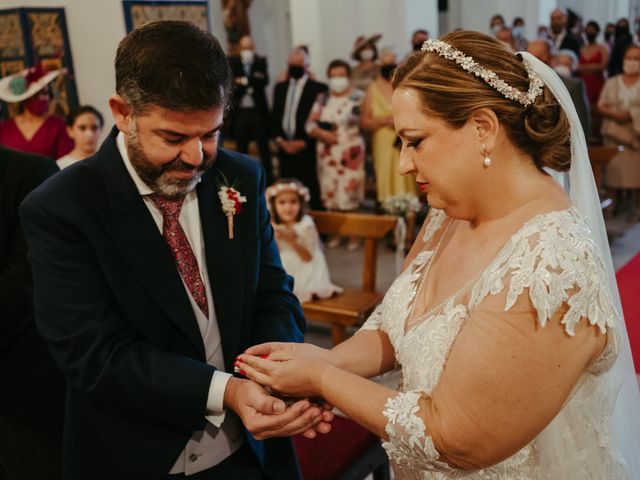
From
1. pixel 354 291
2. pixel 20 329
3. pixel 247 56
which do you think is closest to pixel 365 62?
pixel 247 56

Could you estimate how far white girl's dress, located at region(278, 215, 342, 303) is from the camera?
5.34m

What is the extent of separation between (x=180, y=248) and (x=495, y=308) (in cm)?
92

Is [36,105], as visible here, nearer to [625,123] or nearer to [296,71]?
[296,71]

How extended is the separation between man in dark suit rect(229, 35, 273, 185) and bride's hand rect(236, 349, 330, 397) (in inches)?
294

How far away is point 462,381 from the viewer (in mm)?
1561

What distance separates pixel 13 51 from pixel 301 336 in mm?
4697

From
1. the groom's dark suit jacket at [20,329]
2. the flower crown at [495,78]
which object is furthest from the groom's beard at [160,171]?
the groom's dark suit jacket at [20,329]

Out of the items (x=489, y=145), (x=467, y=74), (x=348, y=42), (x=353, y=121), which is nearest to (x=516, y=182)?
(x=489, y=145)

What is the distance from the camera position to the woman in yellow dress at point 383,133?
8000 mm

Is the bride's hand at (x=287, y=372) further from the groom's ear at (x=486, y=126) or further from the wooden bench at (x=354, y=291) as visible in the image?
the wooden bench at (x=354, y=291)

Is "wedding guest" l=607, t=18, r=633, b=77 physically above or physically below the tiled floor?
above

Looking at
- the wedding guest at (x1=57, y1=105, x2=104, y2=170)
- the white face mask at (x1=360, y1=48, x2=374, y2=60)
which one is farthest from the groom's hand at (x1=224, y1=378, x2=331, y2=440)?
the white face mask at (x1=360, y1=48, x2=374, y2=60)

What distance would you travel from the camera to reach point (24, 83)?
5699 millimetres

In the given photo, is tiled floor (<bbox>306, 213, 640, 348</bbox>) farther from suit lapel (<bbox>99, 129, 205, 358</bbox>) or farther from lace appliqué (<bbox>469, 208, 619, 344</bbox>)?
lace appliqué (<bbox>469, 208, 619, 344</bbox>)
